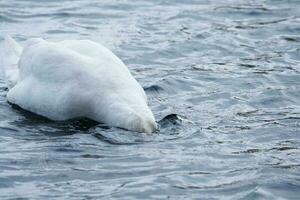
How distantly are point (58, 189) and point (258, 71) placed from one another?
183 inches

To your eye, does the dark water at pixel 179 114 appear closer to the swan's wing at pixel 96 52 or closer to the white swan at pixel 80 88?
the white swan at pixel 80 88

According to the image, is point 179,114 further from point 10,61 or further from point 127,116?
point 10,61

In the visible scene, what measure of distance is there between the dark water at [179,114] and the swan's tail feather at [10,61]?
0.30 m

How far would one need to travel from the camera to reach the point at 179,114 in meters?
8.98

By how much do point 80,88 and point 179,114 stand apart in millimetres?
1097

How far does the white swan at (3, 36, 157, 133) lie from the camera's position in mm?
8242

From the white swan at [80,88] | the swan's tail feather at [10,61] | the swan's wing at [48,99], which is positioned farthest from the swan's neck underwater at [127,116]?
the swan's tail feather at [10,61]

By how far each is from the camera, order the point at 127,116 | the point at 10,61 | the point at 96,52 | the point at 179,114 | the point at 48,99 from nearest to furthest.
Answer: the point at 127,116
the point at 48,99
the point at 179,114
the point at 96,52
the point at 10,61

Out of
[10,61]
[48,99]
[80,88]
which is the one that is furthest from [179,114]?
[10,61]

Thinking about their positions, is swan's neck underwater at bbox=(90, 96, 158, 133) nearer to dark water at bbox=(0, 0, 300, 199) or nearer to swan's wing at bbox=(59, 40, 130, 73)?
dark water at bbox=(0, 0, 300, 199)

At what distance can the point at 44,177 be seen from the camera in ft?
23.3

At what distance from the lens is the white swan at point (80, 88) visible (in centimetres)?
824

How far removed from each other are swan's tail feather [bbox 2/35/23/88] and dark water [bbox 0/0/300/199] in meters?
0.30

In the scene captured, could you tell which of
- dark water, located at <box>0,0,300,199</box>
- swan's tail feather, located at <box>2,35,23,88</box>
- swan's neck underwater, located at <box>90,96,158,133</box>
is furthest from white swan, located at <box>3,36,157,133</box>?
swan's tail feather, located at <box>2,35,23,88</box>
